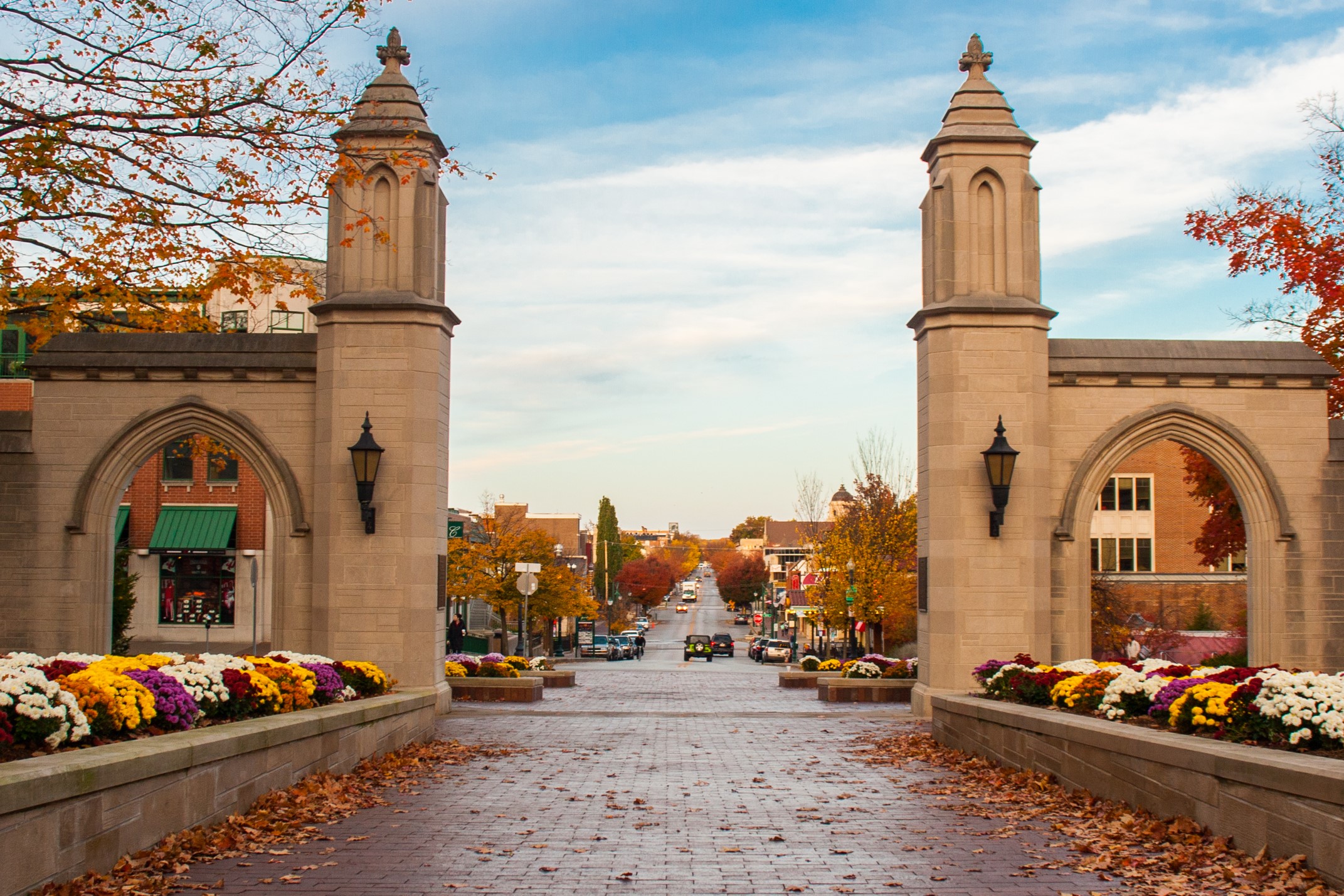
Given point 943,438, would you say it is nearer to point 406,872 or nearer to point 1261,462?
point 1261,462

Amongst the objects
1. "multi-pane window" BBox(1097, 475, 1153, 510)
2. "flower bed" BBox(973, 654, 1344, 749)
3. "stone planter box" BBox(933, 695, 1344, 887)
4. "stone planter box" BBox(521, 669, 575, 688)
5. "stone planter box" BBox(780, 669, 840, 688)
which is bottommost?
"stone planter box" BBox(780, 669, 840, 688)

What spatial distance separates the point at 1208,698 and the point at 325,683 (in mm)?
7745

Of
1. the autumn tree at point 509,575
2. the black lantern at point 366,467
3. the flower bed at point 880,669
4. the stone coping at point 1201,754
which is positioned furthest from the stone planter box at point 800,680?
the stone coping at point 1201,754

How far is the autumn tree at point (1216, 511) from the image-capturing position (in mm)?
21359

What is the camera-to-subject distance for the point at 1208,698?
335 inches

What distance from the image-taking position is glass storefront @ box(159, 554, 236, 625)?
38.4m

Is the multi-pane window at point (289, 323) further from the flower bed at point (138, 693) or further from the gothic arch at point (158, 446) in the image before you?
the flower bed at point (138, 693)

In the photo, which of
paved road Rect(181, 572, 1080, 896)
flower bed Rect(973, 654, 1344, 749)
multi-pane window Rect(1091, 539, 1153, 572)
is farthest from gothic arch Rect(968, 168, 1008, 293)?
multi-pane window Rect(1091, 539, 1153, 572)

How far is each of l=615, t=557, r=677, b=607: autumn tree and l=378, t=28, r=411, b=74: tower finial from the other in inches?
3882

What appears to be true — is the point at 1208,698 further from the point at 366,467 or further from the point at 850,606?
the point at 850,606

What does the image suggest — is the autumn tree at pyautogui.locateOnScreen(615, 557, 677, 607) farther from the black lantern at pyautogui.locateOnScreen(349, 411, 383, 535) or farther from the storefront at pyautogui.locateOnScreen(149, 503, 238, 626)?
the black lantern at pyautogui.locateOnScreen(349, 411, 383, 535)

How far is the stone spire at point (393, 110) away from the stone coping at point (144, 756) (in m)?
7.81

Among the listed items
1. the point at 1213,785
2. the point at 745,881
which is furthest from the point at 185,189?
the point at 1213,785

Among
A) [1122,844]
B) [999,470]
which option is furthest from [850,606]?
[1122,844]
